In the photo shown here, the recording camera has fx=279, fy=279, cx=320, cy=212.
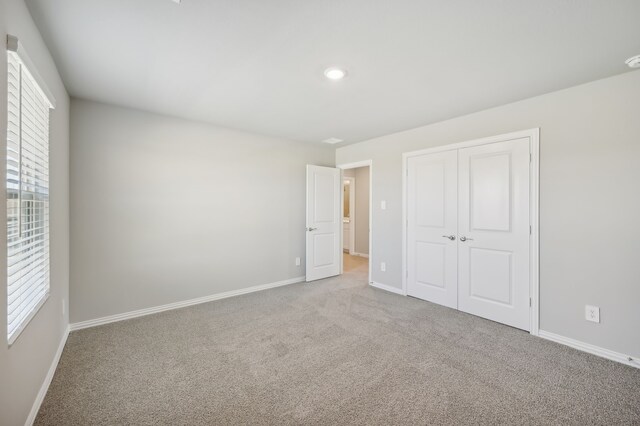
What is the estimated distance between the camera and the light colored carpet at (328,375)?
1.71 metres

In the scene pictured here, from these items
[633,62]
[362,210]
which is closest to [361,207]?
[362,210]

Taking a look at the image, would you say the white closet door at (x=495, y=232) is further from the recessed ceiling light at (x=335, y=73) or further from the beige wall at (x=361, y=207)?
the beige wall at (x=361, y=207)

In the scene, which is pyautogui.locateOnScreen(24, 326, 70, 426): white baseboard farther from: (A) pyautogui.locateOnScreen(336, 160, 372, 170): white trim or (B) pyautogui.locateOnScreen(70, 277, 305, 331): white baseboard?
(A) pyautogui.locateOnScreen(336, 160, 372, 170): white trim

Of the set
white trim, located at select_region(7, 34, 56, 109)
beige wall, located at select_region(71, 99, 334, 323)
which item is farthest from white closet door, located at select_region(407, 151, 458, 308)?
white trim, located at select_region(7, 34, 56, 109)

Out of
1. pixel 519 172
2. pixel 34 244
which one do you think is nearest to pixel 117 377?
pixel 34 244

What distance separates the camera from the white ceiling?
62.1 inches

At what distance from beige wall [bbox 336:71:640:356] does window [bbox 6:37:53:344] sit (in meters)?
3.89

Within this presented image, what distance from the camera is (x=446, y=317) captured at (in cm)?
321

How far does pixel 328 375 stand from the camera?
2.10m

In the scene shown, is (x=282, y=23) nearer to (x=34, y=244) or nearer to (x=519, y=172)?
(x=34, y=244)

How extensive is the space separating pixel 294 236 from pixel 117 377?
2.88 metres

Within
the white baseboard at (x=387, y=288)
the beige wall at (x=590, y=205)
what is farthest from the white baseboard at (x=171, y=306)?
the beige wall at (x=590, y=205)

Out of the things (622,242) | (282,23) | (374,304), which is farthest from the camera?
(374,304)

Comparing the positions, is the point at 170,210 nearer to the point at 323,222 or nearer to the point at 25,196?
the point at 25,196
